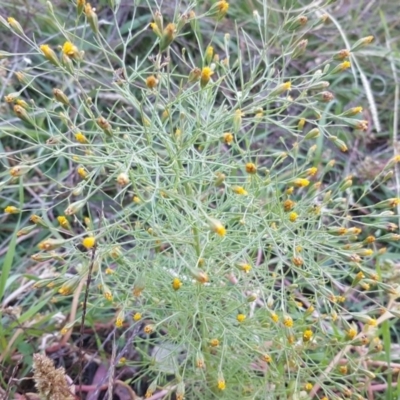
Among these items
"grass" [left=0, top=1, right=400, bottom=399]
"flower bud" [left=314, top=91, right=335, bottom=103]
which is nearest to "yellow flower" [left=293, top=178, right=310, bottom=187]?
"grass" [left=0, top=1, right=400, bottom=399]

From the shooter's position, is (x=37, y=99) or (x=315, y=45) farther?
(x=315, y=45)

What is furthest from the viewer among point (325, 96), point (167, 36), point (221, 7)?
point (325, 96)

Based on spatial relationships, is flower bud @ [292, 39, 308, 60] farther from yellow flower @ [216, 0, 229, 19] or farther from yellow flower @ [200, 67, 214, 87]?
yellow flower @ [200, 67, 214, 87]

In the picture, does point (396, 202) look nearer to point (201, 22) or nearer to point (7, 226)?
point (7, 226)

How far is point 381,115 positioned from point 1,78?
1.87 m

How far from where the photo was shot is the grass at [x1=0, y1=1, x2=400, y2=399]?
152cm

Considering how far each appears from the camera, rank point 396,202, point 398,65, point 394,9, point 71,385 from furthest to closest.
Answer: point 394,9
point 398,65
point 71,385
point 396,202

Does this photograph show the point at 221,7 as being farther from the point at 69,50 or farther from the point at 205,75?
the point at 69,50

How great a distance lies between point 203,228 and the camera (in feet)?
5.34

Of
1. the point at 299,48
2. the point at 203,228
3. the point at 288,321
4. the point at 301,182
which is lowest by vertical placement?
the point at 288,321

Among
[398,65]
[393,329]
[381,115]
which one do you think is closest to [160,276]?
[393,329]

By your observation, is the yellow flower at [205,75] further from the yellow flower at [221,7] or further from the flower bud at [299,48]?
the flower bud at [299,48]

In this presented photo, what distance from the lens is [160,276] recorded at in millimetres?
1740

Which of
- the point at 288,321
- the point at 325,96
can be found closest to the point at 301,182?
the point at 325,96
